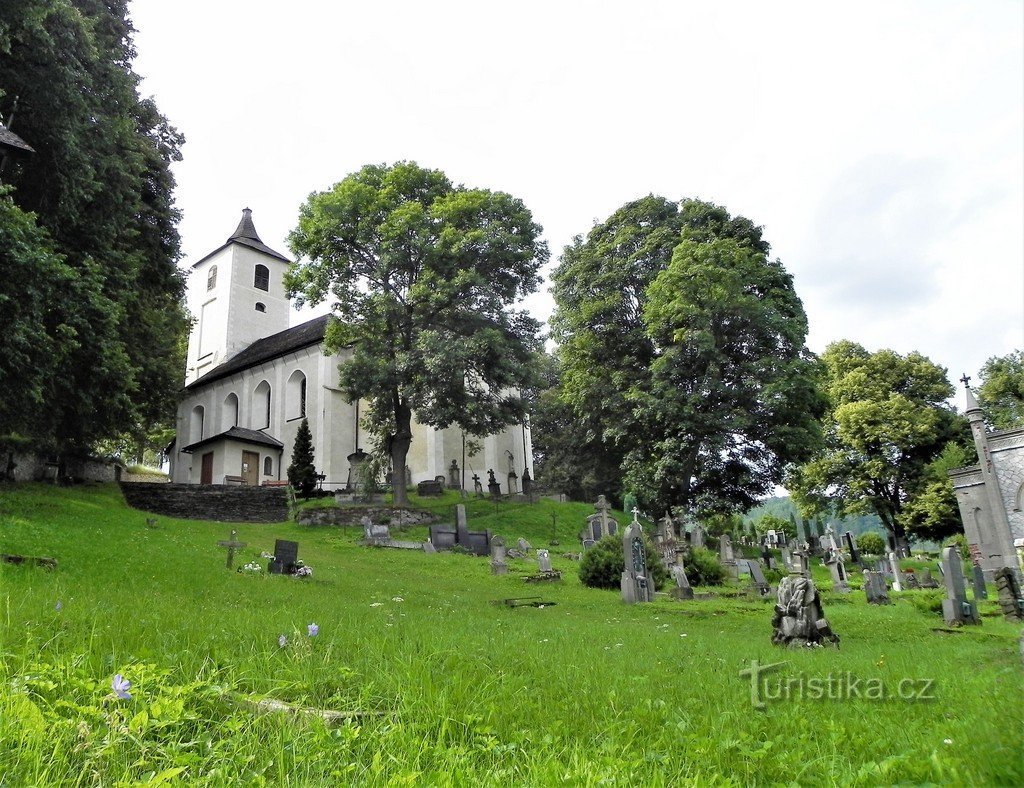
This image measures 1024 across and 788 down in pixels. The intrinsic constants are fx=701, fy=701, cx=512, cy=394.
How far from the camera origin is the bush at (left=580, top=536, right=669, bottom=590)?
54.1ft

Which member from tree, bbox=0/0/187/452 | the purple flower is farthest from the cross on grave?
the purple flower

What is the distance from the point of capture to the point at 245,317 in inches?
1815

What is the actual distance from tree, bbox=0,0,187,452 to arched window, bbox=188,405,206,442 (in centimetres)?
2424

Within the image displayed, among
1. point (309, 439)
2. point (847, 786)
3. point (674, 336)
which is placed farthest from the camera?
point (309, 439)

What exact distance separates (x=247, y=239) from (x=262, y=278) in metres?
2.77

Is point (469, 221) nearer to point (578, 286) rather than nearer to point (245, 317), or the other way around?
point (578, 286)

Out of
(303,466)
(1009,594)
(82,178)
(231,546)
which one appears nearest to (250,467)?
(303,466)

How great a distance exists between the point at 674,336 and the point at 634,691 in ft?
75.7

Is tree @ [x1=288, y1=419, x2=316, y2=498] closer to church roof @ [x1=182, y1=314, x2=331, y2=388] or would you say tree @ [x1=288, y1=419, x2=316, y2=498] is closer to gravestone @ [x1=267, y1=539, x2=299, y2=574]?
church roof @ [x1=182, y1=314, x2=331, y2=388]

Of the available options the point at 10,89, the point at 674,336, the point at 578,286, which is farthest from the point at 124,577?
the point at 578,286

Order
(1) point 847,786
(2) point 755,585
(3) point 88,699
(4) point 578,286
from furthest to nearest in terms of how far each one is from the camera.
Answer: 1. (4) point 578,286
2. (2) point 755,585
3. (3) point 88,699
4. (1) point 847,786

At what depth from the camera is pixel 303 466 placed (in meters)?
32.6

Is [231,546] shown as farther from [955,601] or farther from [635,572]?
[955,601]

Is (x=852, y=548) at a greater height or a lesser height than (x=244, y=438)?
lesser
